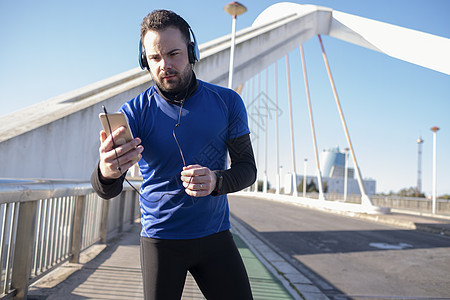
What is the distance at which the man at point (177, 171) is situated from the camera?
70.6 inches

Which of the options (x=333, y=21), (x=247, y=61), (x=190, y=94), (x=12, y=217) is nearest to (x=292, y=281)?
(x=12, y=217)

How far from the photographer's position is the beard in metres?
1.82

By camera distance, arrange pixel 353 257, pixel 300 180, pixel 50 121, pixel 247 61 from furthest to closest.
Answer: pixel 300 180, pixel 247 61, pixel 353 257, pixel 50 121

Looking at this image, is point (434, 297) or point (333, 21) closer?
point (434, 297)

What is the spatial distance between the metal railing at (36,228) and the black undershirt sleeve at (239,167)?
6.67 feet

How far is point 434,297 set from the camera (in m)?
5.38

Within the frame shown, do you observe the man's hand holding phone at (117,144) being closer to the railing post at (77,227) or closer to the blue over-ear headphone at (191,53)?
the blue over-ear headphone at (191,53)

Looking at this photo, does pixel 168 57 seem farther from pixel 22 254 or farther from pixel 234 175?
pixel 22 254

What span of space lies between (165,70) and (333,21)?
21.2 meters

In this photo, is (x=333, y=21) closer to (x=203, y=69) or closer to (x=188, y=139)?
(x=203, y=69)

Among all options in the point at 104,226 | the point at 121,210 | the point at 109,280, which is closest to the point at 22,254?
the point at 109,280

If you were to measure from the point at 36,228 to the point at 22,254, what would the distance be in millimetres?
412

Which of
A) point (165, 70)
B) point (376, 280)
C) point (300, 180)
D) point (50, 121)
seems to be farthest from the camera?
point (300, 180)

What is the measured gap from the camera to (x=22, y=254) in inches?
135
